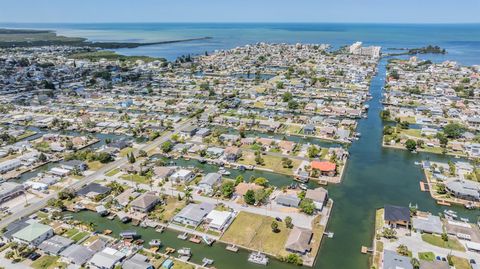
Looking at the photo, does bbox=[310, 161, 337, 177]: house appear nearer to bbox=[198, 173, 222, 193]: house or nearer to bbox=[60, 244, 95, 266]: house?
bbox=[198, 173, 222, 193]: house

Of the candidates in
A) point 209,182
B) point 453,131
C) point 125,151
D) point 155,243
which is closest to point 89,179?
point 125,151

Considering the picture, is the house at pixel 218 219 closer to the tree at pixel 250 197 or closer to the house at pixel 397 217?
the tree at pixel 250 197

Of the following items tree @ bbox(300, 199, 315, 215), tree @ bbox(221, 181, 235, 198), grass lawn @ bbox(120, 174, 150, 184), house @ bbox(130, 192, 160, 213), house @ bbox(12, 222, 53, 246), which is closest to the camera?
house @ bbox(12, 222, 53, 246)

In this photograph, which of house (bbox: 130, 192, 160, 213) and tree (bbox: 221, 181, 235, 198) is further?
tree (bbox: 221, 181, 235, 198)

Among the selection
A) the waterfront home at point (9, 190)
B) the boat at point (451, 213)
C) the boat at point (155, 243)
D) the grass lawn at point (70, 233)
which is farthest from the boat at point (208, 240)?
the boat at point (451, 213)

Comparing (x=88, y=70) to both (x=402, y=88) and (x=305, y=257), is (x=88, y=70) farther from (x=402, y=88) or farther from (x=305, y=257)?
(x=305, y=257)

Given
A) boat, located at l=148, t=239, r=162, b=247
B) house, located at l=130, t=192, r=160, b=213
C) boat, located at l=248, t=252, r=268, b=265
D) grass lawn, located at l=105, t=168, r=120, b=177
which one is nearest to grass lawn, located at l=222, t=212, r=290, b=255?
boat, located at l=248, t=252, r=268, b=265

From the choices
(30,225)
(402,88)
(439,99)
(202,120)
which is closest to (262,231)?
(30,225)
